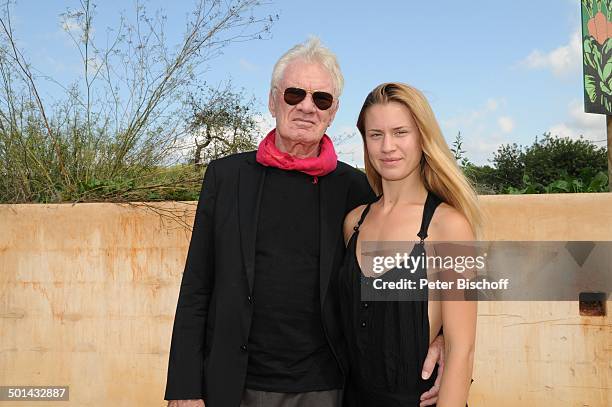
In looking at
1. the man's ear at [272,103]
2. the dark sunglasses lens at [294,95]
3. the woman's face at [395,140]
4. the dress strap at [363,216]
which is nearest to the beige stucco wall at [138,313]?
the man's ear at [272,103]

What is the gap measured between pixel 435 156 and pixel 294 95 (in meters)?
0.82

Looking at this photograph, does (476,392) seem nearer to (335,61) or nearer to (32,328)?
(335,61)

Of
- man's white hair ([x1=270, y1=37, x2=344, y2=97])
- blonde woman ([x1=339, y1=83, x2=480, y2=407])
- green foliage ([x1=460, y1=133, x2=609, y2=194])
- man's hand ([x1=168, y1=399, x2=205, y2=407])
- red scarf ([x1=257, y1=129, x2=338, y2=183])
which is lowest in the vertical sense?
man's hand ([x1=168, y1=399, x2=205, y2=407])

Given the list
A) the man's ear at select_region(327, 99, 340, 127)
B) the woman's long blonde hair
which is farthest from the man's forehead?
the woman's long blonde hair

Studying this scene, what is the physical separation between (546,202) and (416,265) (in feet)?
9.08

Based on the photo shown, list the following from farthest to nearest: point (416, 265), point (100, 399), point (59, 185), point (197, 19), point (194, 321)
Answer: point (197, 19) < point (59, 185) < point (100, 399) < point (194, 321) < point (416, 265)

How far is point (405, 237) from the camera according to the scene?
242cm

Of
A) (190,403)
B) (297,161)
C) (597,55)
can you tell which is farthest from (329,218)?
(597,55)

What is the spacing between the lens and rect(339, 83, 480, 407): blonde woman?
2.26 metres

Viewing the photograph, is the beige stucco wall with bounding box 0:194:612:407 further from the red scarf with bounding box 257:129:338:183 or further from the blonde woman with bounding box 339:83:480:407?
the blonde woman with bounding box 339:83:480:407

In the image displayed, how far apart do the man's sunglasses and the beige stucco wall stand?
226cm

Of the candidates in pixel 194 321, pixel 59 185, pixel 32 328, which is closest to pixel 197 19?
pixel 59 185

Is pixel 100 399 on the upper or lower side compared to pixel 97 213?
lower

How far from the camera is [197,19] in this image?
6.84 m
